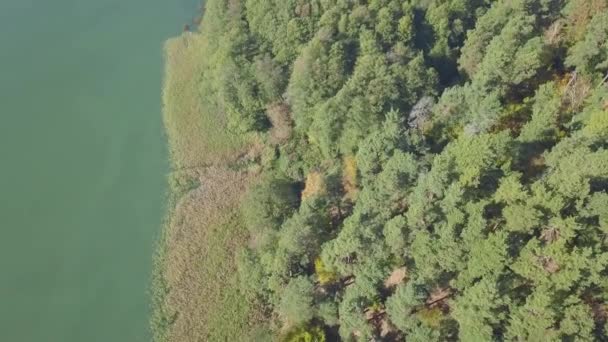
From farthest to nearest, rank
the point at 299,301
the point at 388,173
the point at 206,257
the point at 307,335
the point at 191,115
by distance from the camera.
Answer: the point at 191,115, the point at 206,257, the point at 388,173, the point at 299,301, the point at 307,335

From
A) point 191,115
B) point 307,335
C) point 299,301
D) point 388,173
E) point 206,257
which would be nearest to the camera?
point 307,335

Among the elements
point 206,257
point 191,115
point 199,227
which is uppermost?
point 191,115

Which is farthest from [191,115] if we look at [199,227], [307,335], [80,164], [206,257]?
[307,335]

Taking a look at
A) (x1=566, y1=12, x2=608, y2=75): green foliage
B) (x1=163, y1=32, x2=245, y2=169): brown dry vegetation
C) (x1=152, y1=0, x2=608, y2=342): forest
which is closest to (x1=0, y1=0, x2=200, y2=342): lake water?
(x1=163, y1=32, x2=245, y2=169): brown dry vegetation

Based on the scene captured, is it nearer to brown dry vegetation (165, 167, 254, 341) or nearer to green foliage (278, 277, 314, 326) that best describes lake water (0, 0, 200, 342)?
brown dry vegetation (165, 167, 254, 341)

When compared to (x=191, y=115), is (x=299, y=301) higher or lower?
lower

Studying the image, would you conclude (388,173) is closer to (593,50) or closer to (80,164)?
(593,50)

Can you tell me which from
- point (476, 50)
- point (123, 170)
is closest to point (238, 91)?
point (123, 170)

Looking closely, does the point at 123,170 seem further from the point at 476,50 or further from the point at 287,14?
the point at 476,50
